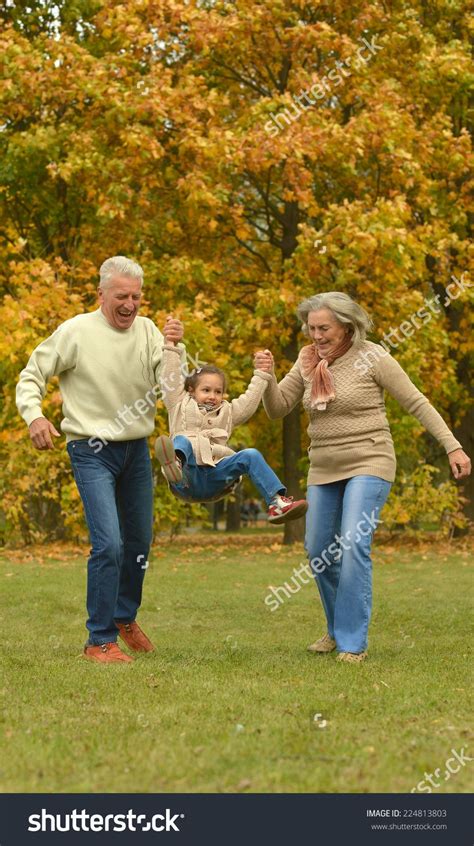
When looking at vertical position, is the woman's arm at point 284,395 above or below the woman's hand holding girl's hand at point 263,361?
below

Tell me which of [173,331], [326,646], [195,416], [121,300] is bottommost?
[326,646]

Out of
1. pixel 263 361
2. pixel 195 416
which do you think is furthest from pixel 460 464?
pixel 195 416

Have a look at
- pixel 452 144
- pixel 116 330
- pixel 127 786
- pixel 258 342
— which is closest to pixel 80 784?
pixel 127 786

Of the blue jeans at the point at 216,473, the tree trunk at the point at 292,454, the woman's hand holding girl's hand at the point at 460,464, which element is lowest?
the tree trunk at the point at 292,454

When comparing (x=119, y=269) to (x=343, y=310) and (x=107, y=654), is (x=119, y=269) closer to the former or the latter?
(x=343, y=310)

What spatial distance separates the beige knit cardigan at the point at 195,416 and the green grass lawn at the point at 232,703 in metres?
1.30

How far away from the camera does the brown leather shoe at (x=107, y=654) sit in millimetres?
7406

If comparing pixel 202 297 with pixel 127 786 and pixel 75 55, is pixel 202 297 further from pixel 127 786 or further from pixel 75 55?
pixel 127 786

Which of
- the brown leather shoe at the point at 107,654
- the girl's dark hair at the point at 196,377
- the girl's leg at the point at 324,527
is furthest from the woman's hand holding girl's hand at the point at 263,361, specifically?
the brown leather shoe at the point at 107,654

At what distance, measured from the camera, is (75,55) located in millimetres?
19188

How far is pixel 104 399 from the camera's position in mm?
7344

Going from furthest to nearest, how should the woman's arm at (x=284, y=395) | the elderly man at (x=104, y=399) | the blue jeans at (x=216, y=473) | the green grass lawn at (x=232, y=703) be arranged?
the woman's arm at (x=284, y=395) → the elderly man at (x=104, y=399) → the blue jeans at (x=216, y=473) → the green grass lawn at (x=232, y=703)

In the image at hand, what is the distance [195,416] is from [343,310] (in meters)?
1.11

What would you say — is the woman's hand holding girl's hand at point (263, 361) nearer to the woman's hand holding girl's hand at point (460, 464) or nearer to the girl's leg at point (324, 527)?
the girl's leg at point (324, 527)
